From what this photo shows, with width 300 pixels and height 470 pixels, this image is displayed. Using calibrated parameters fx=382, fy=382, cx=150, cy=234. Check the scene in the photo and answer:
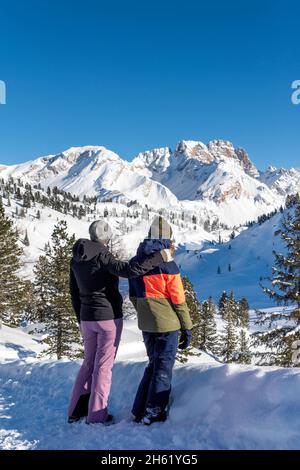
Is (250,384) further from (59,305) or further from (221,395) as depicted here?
(59,305)

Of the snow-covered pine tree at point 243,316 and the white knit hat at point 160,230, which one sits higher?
the white knit hat at point 160,230

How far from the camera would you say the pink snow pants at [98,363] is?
5766 mm

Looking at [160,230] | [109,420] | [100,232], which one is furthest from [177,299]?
[109,420]

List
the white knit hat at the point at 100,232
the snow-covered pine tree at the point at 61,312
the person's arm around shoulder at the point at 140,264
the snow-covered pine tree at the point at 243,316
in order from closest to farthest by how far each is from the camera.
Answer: the person's arm around shoulder at the point at 140,264, the white knit hat at the point at 100,232, the snow-covered pine tree at the point at 61,312, the snow-covered pine tree at the point at 243,316

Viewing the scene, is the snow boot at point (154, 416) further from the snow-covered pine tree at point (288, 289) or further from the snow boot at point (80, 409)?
the snow-covered pine tree at point (288, 289)

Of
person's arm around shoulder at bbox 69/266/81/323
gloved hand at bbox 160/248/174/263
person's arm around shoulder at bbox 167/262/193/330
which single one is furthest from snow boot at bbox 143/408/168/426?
gloved hand at bbox 160/248/174/263

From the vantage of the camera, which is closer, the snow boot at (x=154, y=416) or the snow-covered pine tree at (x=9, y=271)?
the snow boot at (x=154, y=416)

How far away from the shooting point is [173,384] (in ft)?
20.8

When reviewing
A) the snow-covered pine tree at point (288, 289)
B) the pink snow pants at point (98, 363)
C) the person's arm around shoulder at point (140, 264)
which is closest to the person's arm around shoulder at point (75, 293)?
the pink snow pants at point (98, 363)

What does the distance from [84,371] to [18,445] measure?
1345 mm

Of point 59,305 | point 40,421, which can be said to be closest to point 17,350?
point 59,305

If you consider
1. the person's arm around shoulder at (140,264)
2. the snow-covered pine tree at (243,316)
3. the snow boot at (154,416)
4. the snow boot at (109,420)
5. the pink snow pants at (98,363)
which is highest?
the person's arm around shoulder at (140,264)

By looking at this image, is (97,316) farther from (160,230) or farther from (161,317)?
(160,230)

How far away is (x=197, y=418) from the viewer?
5281 millimetres
